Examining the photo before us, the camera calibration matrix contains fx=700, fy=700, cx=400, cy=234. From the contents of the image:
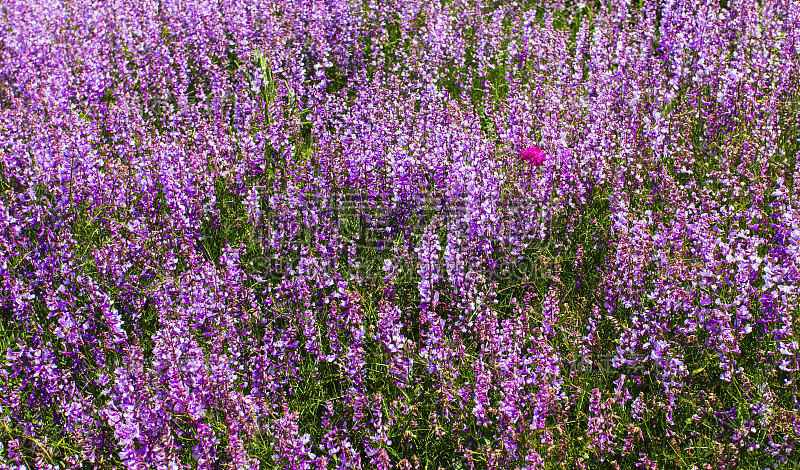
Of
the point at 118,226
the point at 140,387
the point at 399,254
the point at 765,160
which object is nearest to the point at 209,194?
the point at 118,226

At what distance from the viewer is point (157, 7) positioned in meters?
7.41

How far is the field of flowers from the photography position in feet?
10.5

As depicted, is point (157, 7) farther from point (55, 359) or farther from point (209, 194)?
point (55, 359)

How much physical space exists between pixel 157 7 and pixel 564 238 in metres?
5.25

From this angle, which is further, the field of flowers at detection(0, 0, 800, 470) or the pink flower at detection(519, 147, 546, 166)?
the pink flower at detection(519, 147, 546, 166)

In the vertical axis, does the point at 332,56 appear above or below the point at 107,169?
above

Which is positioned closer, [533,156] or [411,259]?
[411,259]

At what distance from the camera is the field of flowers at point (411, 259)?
10.5ft

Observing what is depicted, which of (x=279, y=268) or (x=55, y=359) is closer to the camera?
(x=55, y=359)

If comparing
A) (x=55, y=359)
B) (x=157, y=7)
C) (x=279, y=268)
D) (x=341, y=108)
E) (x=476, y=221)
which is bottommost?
(x=55, y=359)

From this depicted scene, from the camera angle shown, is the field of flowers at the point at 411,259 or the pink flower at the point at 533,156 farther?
the pink flower at the point at 533,156

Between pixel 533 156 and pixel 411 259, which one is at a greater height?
pixel 533 156

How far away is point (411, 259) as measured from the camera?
4117 mm

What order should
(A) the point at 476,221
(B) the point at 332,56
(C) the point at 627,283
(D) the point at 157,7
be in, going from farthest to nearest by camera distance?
(D) the point at 157,7, (B) the point at 332,56, (A) the point at 476,221, (C) the point at 627,283
